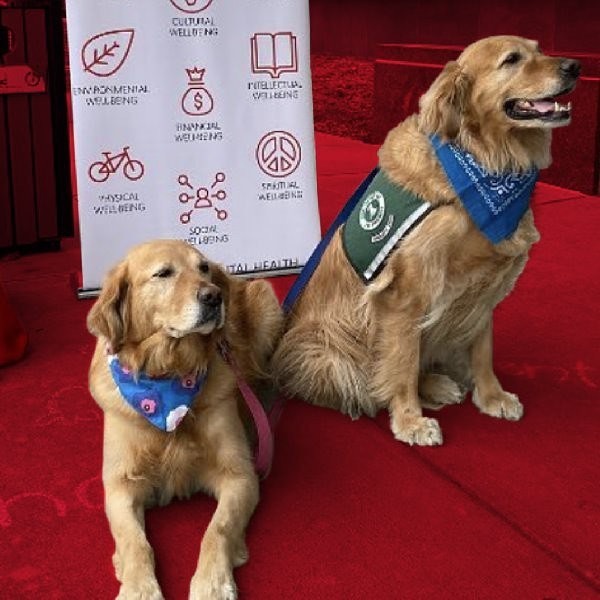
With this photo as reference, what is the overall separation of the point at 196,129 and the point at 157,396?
2.08 metres

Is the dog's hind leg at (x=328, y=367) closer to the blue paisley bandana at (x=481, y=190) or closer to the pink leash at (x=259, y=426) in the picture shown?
the pink leash at (x=259, y=426)

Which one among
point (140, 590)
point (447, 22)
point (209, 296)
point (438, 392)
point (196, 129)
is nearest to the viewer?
point (140, 590)

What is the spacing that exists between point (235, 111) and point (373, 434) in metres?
1.96

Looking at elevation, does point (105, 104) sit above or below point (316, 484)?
above

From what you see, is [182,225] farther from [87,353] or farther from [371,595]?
[371,595]

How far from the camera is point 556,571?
2.03m

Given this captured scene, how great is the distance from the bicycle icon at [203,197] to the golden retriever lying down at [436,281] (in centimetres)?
123

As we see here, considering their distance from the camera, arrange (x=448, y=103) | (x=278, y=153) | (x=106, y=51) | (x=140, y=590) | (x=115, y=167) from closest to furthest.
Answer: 1. (x=140, y=590)
2. (x=448, y=103)
3. (x=106, y=51)
4. (x=115, y=167)
5. (x=278, y=153)

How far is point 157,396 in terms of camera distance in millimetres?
2215

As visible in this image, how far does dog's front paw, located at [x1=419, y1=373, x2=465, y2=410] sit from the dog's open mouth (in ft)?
3.12

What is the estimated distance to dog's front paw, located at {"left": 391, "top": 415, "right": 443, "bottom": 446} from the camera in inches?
105

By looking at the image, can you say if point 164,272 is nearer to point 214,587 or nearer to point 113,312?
point 113,312

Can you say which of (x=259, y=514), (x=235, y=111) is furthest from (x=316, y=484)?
(x=235, y=111)

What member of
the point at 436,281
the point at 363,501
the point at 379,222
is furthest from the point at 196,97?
the point at 363,501
